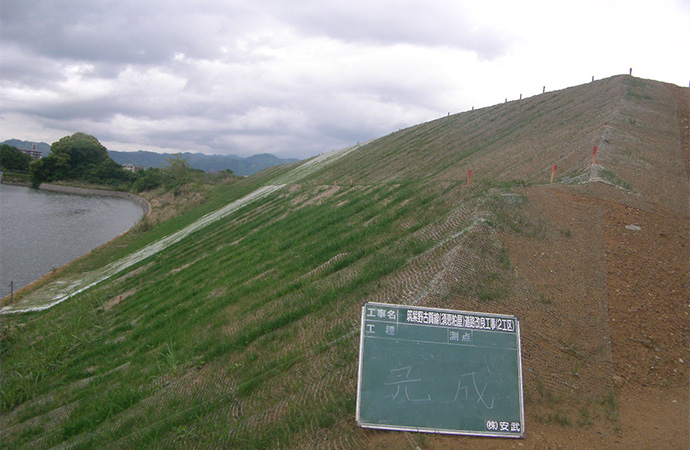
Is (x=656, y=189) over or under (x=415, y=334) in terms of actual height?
over

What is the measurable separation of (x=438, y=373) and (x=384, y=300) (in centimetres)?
210

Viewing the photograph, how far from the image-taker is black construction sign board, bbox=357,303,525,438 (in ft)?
13.3

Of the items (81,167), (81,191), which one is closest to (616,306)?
(81,191)

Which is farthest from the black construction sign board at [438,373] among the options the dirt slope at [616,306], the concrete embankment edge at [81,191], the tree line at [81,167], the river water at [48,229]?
the concrete embankment edge at [81,191]

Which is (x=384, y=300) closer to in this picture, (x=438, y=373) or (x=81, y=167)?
(x=438, y=373)

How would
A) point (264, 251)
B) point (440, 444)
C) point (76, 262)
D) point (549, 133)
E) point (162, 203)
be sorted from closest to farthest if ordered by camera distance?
point (440, 444) < point (264, 251) < point (549, 133) < point (76, 262) < point (162, 203)

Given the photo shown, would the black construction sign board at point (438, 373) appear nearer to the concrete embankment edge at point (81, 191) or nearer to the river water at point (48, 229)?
the river water at point (48, 229)

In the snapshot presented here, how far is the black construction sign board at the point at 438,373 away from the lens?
4047 mm

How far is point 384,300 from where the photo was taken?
20.4ft

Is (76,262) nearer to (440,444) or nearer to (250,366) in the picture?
(250,366)

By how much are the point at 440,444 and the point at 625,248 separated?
6.04 meters

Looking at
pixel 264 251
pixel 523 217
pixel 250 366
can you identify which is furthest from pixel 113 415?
pixel 523 217

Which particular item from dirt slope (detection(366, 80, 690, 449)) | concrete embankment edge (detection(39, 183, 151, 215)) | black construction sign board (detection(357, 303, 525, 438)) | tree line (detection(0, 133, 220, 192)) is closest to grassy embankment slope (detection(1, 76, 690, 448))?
dirt slope (detection(366, 80, 690, 449))

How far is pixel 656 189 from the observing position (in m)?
11.3
